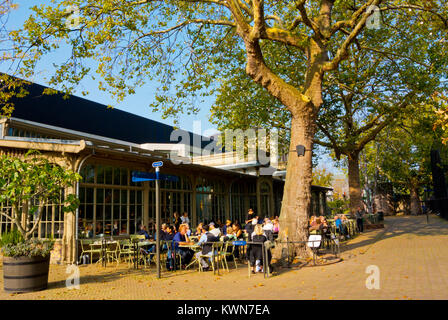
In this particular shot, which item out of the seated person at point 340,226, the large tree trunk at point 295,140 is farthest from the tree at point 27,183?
the seated person at point 340,226

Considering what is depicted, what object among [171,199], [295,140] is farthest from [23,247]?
[171,199]

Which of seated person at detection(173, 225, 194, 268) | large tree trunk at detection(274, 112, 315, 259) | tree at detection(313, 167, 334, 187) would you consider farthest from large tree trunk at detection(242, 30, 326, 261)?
tree at detection(313, 167, 334, 187)

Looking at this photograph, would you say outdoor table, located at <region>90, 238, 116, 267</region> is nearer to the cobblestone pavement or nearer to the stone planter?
the cobblestone pavement

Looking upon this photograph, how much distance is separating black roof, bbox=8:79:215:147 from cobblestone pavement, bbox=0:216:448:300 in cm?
1005

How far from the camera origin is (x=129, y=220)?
42.2 ft

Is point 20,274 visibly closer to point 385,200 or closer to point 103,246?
point 103,246

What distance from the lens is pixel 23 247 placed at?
717 centimetres

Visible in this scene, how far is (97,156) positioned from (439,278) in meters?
9.71

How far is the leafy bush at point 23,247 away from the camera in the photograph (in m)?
7.09

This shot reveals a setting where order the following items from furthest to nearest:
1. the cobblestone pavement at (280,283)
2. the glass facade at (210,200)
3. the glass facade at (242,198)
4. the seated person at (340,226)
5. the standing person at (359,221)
Answer: the glass facade at (242,198) → the standing person at (359,221) → the glass facade at (210,200) → the seated person at (340,226) → the cobblestone pavement at (280,283)

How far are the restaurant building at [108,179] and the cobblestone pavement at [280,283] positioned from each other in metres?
1.78

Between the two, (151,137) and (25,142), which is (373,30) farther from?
(151,137)

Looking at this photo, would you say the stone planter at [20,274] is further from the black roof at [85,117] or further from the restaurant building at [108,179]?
the black roof at [85,117]

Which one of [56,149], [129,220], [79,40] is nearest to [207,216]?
[129,220]
